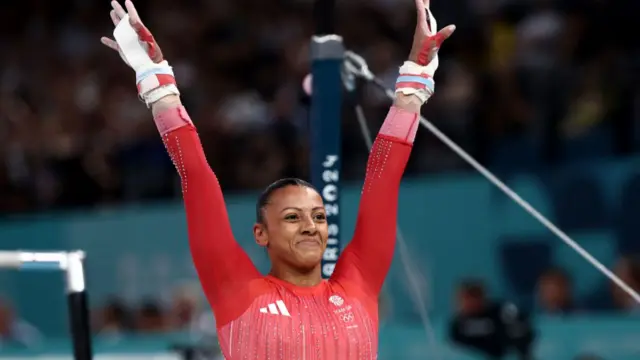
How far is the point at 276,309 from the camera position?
3.43 m

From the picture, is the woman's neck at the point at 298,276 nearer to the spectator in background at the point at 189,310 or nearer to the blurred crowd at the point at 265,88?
the blurred crowd at the point at 265,88

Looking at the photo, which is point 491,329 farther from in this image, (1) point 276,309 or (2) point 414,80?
(1) point 276,309

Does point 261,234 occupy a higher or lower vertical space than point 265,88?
lower

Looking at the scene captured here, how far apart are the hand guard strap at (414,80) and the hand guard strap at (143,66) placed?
79 cm

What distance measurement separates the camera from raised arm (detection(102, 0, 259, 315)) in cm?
348

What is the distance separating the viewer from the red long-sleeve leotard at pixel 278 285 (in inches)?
134

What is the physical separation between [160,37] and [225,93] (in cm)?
138

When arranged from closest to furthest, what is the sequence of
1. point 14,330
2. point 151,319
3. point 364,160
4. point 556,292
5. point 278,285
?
point 278,285 < point 556,292 < point 364,160 < point 151,319 < point 14,330

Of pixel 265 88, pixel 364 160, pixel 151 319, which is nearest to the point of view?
pixel 364 160

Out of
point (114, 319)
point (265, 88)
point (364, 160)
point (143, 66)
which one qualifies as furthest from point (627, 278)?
point (143, 66)

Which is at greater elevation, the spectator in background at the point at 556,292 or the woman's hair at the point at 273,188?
the spectator in background at the point at 556,292

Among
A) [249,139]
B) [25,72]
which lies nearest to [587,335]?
[249,139]

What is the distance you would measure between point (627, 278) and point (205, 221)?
4653mm

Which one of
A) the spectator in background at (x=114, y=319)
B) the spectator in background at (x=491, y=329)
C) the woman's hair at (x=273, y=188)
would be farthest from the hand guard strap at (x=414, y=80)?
the spectator in background at (x=114, y=319)
